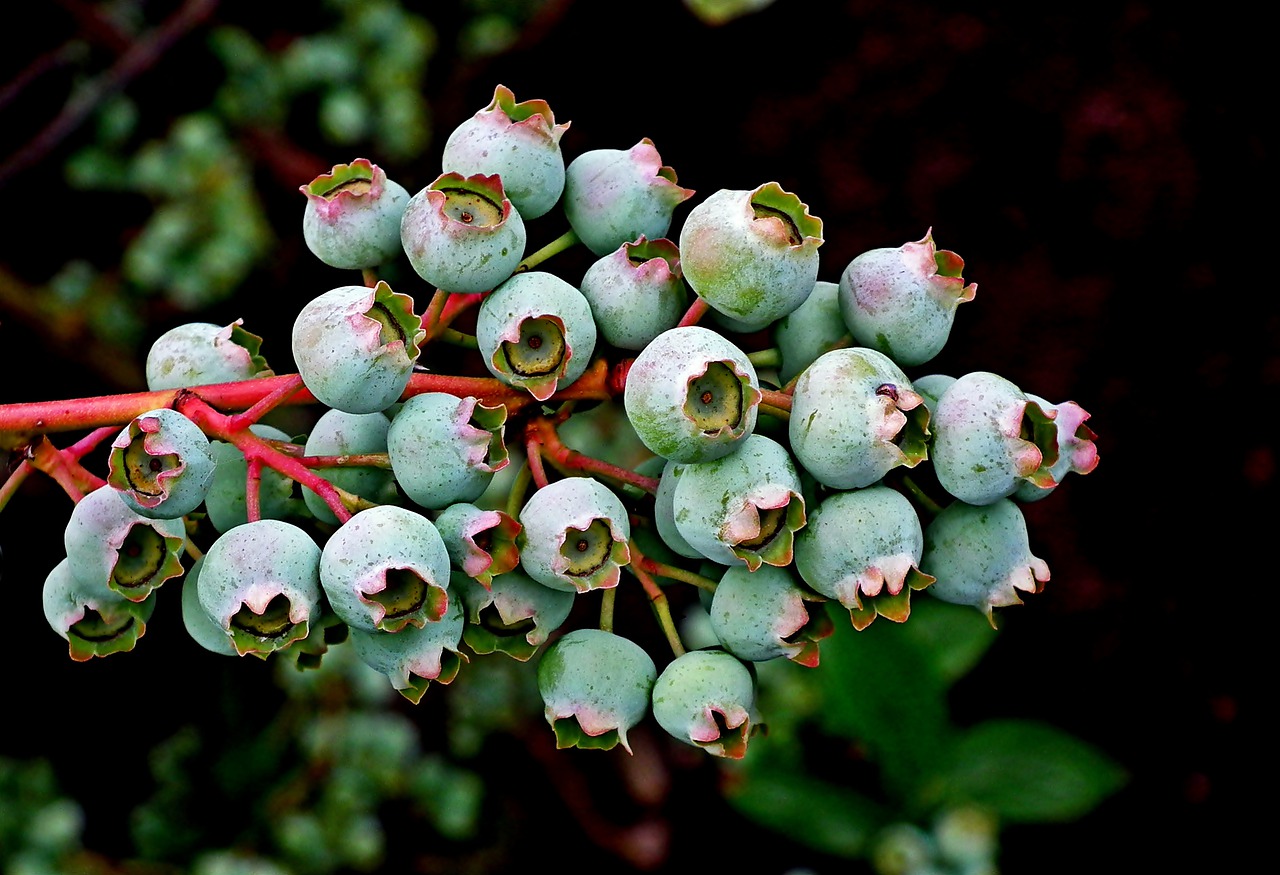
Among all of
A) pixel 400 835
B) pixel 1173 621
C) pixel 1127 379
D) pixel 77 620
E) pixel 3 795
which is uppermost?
pixel 77 620

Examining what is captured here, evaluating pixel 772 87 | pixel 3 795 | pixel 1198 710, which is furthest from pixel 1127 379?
pixel 3 795

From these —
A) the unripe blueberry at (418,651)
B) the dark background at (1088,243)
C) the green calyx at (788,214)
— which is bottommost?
the dark background at (1088,243)

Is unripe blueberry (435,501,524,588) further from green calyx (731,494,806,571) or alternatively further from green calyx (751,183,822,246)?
green calyx (751,183,822,246)

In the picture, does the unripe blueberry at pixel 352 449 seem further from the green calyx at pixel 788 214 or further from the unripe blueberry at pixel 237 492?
the green calyx at pixel 788 214

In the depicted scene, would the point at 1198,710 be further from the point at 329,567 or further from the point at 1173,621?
the point at 329,567

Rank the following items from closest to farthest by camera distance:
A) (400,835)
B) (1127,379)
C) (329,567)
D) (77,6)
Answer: (329,567)
(1127,379)
(77,6)
(400,835)

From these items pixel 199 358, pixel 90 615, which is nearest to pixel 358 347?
pixel 199 358

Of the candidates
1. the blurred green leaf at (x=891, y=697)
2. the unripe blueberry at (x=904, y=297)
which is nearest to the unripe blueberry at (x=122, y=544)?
the unripe blueberry at (x=904, y=297)
